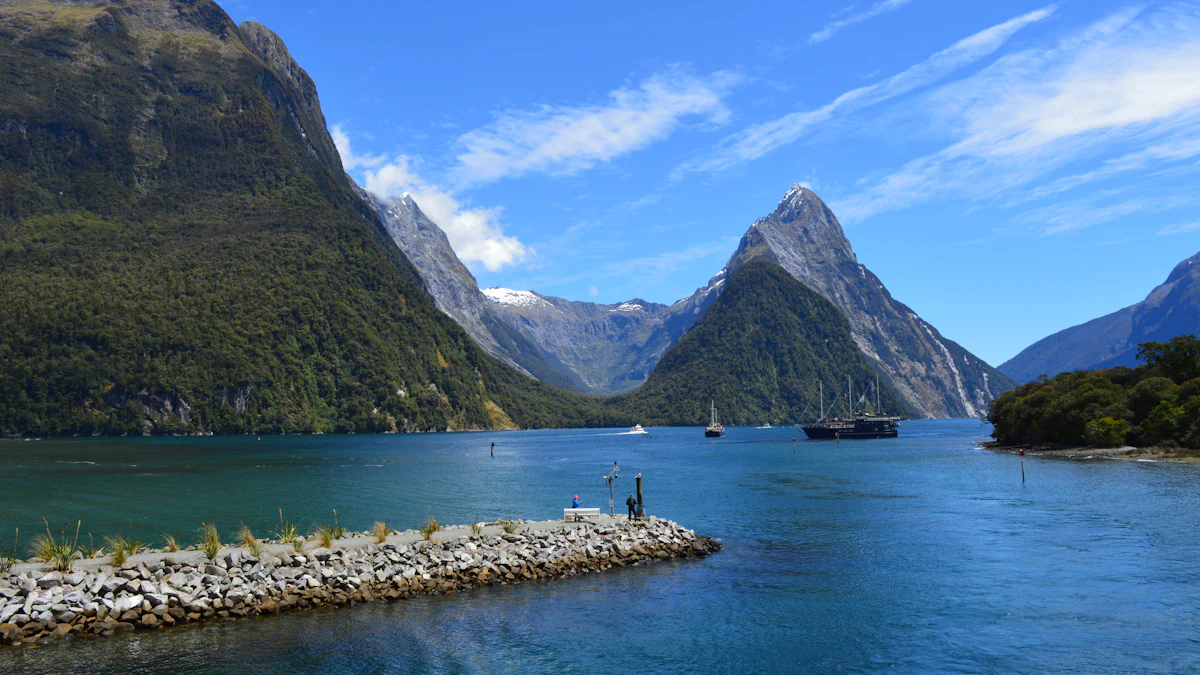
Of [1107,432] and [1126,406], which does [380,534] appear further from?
[1126,406]

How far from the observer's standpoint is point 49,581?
31.6 meters

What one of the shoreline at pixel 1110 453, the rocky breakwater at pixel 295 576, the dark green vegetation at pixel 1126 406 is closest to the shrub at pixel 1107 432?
the dark green vegetation at pixel 1126 406

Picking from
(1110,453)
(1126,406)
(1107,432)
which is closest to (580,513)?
(1110,453)

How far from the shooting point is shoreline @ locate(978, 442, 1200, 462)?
106 m

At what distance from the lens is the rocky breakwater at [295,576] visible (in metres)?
30.7

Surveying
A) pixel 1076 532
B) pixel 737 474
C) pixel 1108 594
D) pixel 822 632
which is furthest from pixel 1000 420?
pixel 822 632

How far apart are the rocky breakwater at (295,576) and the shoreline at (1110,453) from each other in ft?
293

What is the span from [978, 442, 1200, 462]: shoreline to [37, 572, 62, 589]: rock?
11829cm

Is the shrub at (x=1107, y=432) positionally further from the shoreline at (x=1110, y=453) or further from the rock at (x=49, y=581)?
the rock at (x=49, y=581)

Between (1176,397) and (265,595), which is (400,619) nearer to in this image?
(265,595)

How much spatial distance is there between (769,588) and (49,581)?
102 feet

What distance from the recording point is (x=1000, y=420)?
168250 millimetres

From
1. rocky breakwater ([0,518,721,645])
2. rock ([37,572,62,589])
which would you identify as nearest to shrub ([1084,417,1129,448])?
rocky breakwater ([0,518,721,645])

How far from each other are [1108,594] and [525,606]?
26.5m
